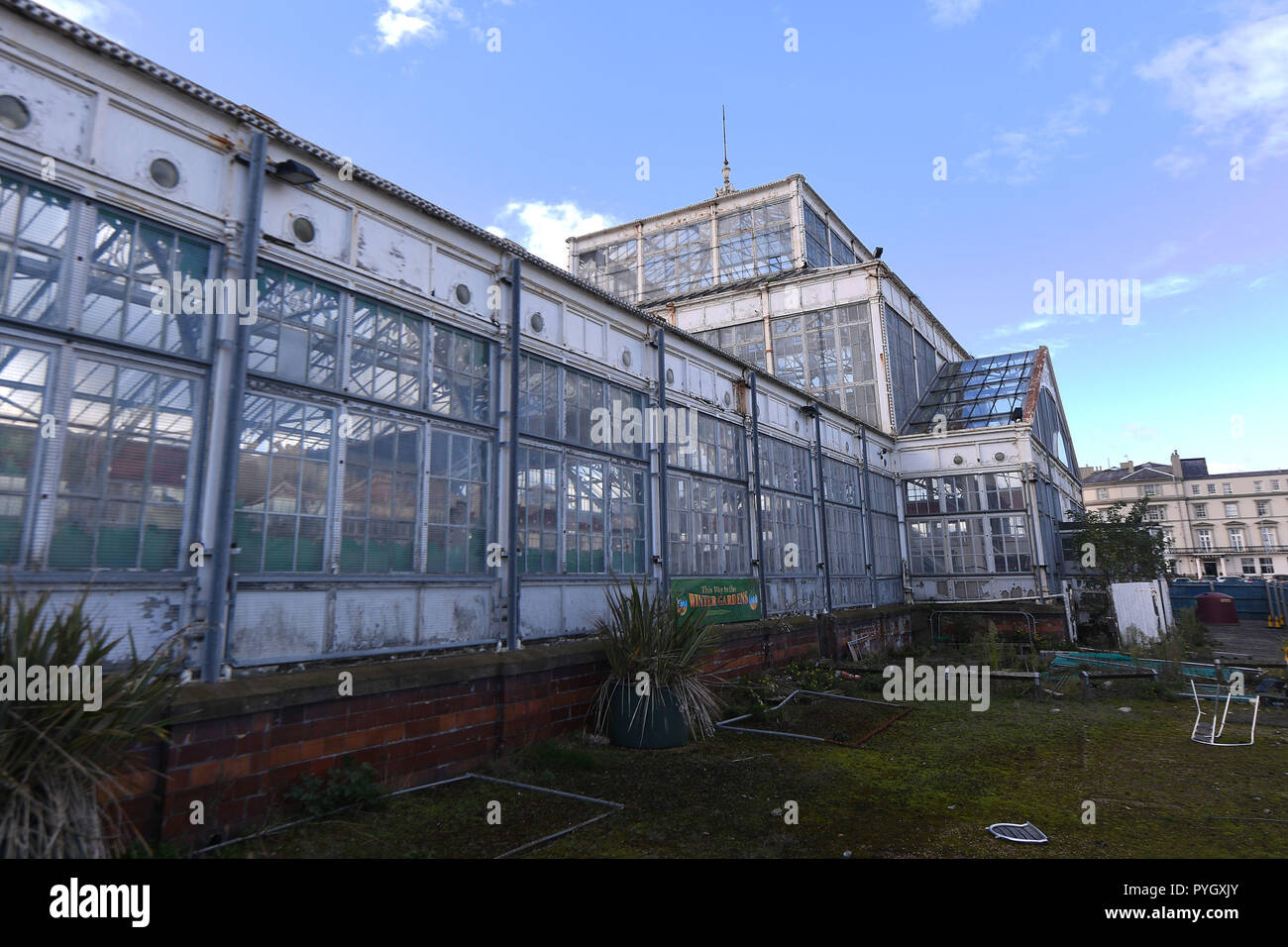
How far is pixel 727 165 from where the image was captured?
22812 millimetres

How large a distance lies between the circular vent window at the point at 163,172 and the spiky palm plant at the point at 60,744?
10.0 ft

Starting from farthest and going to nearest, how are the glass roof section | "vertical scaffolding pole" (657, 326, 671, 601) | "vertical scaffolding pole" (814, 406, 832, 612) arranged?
the glass roof section → "vertical scaffolding pole" (814, 406, 832, 612) → "vertical scaffolding pole" (657, 326, 671, 601)

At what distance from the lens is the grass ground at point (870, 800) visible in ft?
14.8

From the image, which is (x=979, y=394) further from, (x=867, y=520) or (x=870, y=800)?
(x=870, y=800)

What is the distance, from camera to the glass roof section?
19547mm

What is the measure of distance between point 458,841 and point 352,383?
12.7 feet

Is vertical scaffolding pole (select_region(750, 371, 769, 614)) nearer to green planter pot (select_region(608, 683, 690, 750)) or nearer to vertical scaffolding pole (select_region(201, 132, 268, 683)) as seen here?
green planter pot (select_region(608, 683, 690, 750))

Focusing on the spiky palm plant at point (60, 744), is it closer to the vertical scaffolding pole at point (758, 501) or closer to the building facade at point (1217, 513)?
the vertical scaffolding pole at point (758, 501)

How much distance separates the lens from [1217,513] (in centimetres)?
6247

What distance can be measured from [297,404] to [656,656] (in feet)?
13.7

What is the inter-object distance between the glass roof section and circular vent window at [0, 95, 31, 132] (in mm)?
19643

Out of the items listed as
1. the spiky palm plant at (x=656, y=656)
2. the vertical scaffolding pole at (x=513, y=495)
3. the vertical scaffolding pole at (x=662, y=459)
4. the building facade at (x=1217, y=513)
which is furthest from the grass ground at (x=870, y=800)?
the building facade at (x=1217, y=513)

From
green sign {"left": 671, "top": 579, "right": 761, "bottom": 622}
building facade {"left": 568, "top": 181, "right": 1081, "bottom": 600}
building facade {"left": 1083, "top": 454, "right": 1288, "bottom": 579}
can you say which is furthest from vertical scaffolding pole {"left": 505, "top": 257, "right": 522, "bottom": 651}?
building facade {"left": 1083, "top": 454, "right": 1288, "bottom": 579}

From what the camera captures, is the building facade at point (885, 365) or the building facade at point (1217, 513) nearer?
the building facade at point (885, 365)
